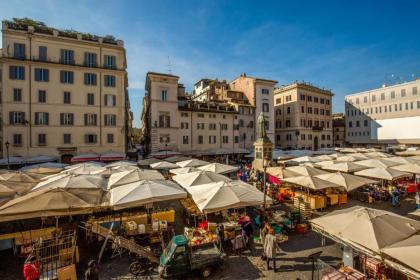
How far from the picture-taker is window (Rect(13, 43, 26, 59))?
27.9 m

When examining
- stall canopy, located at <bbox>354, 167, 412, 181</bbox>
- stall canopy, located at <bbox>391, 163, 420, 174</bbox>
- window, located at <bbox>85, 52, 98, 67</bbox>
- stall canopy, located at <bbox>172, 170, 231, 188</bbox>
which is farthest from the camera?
window, located at <bbox>85, 52, 98, 67</bbox>

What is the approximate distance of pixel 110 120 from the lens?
32656 mm

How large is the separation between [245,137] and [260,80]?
12467 mm

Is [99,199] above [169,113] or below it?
below

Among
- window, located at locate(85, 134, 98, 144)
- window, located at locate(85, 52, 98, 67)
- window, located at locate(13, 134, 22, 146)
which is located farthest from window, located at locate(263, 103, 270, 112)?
window, located at locate(13, 134, 22, 146)

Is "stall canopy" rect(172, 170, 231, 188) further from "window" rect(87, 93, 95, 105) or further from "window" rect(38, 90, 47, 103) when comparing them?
"window" rect(38, 90, 47, 103)

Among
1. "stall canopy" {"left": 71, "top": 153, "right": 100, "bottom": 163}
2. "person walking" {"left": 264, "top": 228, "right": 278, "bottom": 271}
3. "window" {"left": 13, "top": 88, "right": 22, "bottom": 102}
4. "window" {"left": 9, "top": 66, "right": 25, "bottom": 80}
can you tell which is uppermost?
"window" {"left": 9, "top": 66, "right": 25, "bottom": 80}

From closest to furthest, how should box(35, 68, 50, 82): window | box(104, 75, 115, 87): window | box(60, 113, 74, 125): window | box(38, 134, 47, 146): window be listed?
box(38, 134, 47, 146): window, box(35, 68, 50, 82): window, box(60, 113, 74, 125): window, box(104, 75, 115, 87): window

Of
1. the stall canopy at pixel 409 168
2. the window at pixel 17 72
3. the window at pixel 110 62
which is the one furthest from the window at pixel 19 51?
the stall canopy at pixel 409 168

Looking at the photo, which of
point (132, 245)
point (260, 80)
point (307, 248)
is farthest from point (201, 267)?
point (260, 80)

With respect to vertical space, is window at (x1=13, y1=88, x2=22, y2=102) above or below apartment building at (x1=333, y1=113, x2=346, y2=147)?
above

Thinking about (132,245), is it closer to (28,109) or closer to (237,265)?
(237,265)

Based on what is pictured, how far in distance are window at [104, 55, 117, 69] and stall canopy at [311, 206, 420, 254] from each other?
113ft

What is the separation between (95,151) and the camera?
31.5 m
